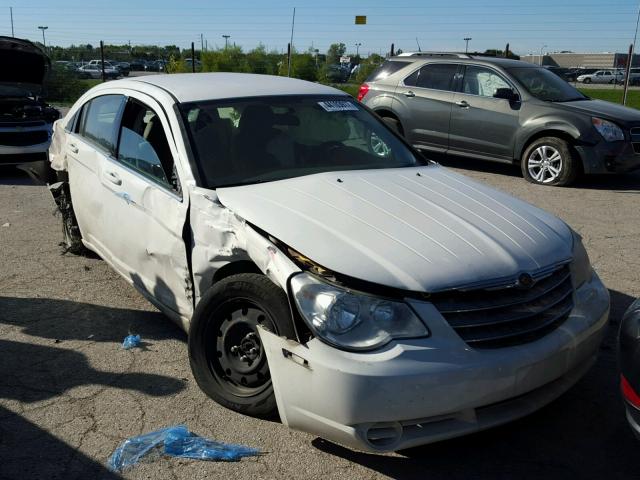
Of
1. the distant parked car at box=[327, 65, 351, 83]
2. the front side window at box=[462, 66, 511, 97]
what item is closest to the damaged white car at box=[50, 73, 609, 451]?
the front side window at box=[462, 66, 511, 97]

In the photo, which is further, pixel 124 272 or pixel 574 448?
pixel 124 272

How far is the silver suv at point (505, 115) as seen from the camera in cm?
908

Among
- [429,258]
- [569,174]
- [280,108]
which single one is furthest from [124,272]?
[569,174]

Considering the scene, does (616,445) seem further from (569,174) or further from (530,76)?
(530,76)

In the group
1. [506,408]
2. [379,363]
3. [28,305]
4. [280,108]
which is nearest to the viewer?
[379,363]

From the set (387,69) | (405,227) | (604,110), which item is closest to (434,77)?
(387,69)

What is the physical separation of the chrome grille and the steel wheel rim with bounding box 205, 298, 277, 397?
886mm

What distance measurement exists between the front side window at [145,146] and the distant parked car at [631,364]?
2.50m

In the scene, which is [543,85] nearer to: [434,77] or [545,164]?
[545,164]

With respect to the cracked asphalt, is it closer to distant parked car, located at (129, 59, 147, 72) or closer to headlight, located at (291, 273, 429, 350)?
headlight, located at (291, 273, 429, 350)

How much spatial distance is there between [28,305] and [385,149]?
284cm

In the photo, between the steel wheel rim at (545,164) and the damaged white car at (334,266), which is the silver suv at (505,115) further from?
the damaged white car at (334,266)

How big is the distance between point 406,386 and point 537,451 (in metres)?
0.93

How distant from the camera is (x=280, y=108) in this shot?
4395 millimetres
